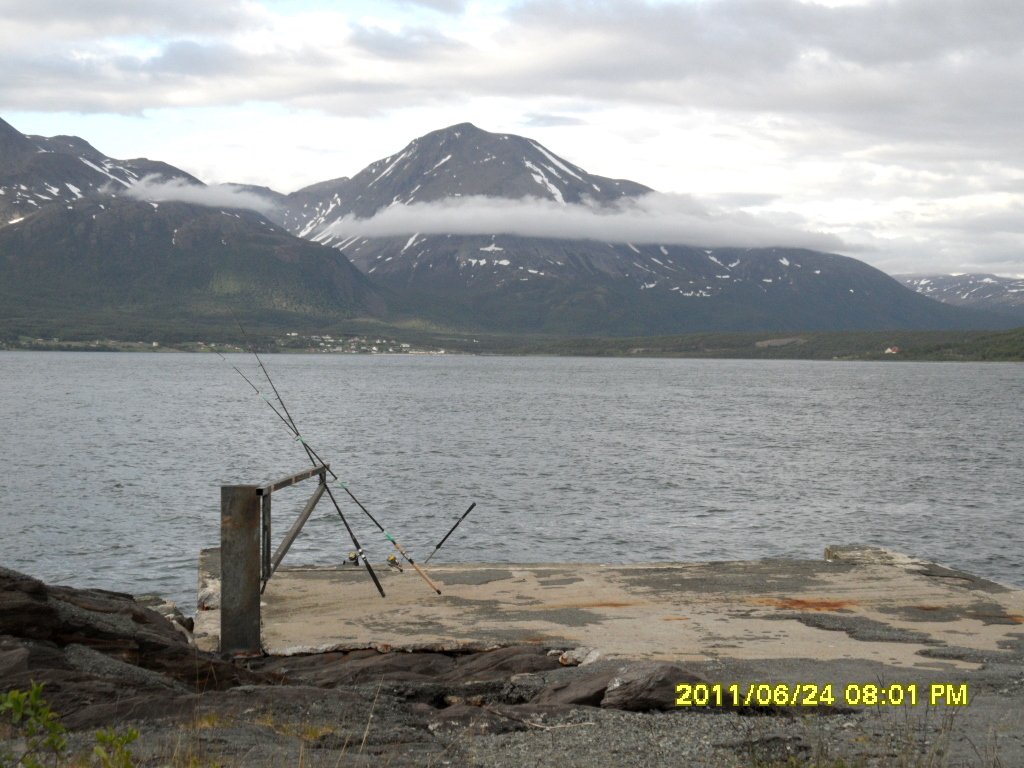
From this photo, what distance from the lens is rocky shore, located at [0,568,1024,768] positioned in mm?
7496

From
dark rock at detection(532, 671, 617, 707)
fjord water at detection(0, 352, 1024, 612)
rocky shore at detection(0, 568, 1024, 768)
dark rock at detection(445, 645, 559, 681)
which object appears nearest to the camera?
rocky shore at detection(0, 568, 1024, 768)

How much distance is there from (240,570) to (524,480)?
93.6 feet

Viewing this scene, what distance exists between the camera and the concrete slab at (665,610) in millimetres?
11281

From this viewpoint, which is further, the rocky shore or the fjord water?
the fjord water

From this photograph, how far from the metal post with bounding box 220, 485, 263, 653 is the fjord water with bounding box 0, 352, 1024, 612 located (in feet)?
27.1

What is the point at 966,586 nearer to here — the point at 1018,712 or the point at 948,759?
the point at 1018,712

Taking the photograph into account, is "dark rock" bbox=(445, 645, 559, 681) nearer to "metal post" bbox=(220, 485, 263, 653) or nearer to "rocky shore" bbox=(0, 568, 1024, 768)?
"rocky shore" bbox=(0, 568, 1024, 768)
